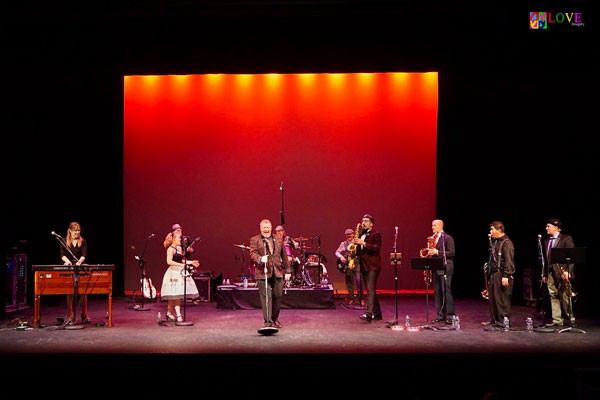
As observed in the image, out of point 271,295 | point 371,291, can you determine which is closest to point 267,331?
point 271,295

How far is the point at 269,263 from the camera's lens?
9.24 meters

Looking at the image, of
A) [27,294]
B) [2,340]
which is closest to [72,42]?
[27,294]

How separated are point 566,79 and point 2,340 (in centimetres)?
1168

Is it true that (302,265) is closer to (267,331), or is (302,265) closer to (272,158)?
(272,158)

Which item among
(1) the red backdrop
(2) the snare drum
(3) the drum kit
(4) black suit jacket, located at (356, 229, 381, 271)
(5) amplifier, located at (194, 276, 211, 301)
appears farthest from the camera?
(1) the red backdrop

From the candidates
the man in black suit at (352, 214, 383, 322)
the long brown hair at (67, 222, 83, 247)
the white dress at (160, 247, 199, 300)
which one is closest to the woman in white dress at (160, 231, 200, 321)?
the white dress at (160, 247, 199, 300)

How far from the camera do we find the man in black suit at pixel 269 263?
30.3ft

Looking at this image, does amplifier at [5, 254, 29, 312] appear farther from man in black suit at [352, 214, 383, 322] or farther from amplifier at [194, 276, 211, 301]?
man in black suit at [352, 214, 383, 322]

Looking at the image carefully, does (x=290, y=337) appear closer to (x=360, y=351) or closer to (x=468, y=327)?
(x=360, y=351)

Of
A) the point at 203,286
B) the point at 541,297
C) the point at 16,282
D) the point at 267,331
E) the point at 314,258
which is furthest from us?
the point at 314,258

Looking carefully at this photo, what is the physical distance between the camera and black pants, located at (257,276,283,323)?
9.36m

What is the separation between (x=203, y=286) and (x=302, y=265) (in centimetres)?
229

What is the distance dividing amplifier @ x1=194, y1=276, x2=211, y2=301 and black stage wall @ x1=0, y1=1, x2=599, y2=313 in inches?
84.0
